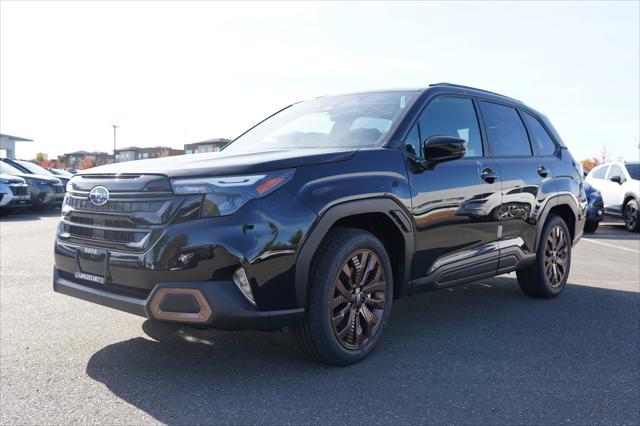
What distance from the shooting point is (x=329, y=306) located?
334 centimetres

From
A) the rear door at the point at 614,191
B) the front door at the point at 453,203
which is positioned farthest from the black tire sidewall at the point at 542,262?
the rear door at the point at 614,191

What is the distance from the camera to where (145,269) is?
306 centimetres

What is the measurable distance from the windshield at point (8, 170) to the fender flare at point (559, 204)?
14.8 m

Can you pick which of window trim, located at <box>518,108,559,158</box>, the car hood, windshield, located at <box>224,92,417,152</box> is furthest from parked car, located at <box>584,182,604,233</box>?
the car hood

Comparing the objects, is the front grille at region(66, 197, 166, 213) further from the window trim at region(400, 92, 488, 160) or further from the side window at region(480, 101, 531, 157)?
the side window at region(480, 101, 531, 157)

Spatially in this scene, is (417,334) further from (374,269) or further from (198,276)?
(198,276)

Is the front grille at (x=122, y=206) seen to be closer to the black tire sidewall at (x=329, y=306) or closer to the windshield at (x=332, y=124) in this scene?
the black tire sidewall at (x=329, y=306)

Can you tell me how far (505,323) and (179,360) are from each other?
2.61m

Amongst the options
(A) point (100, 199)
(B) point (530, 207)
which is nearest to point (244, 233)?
(A) point (100, 199)

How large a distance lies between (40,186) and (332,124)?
47.6ft

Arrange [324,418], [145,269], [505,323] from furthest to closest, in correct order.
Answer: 1. [505,323]
2. [145,269]
3. [324,418]

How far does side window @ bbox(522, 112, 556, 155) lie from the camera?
559cm

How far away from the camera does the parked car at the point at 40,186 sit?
1627 cm

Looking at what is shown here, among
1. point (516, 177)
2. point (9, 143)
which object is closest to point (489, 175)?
point (516, 177)
